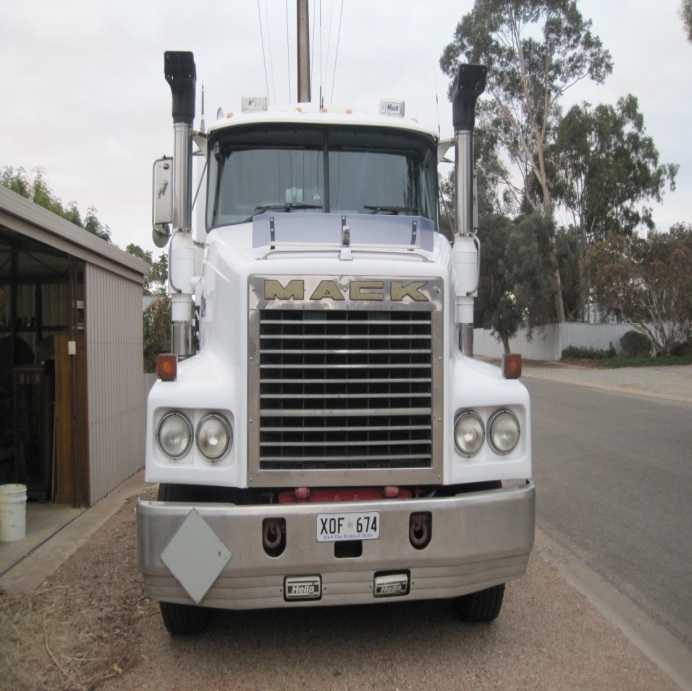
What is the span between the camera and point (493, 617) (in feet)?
15.4

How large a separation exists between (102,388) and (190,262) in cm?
395

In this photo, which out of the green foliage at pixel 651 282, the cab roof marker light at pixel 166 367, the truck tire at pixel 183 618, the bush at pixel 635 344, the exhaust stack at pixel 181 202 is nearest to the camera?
the cab roof marker light at pixel 166 367

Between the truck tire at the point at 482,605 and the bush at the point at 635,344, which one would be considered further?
the bush at the point at 635,344

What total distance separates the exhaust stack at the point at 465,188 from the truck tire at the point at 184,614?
2109mm

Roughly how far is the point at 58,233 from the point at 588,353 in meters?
33.6

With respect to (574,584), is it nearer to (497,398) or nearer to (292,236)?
(497,398)

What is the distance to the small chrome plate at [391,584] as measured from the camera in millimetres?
3918

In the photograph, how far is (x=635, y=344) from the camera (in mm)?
37062

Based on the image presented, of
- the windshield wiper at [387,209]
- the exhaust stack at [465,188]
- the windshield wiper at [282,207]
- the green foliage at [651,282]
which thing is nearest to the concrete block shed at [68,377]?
the windshield wiper at [282,207]

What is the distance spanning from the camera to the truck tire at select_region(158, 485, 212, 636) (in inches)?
160

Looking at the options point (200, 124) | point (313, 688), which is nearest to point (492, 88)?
point (200, 124)

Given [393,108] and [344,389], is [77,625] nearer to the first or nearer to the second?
[344,389]

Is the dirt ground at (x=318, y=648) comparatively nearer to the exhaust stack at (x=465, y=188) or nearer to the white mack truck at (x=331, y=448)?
the white mack truck at (x=331, y=448)

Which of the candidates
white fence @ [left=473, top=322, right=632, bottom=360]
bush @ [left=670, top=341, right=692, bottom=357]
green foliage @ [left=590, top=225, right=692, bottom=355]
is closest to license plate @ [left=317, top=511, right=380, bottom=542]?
green foliage @ [left=590, top=225, right=692, bottom=355]
